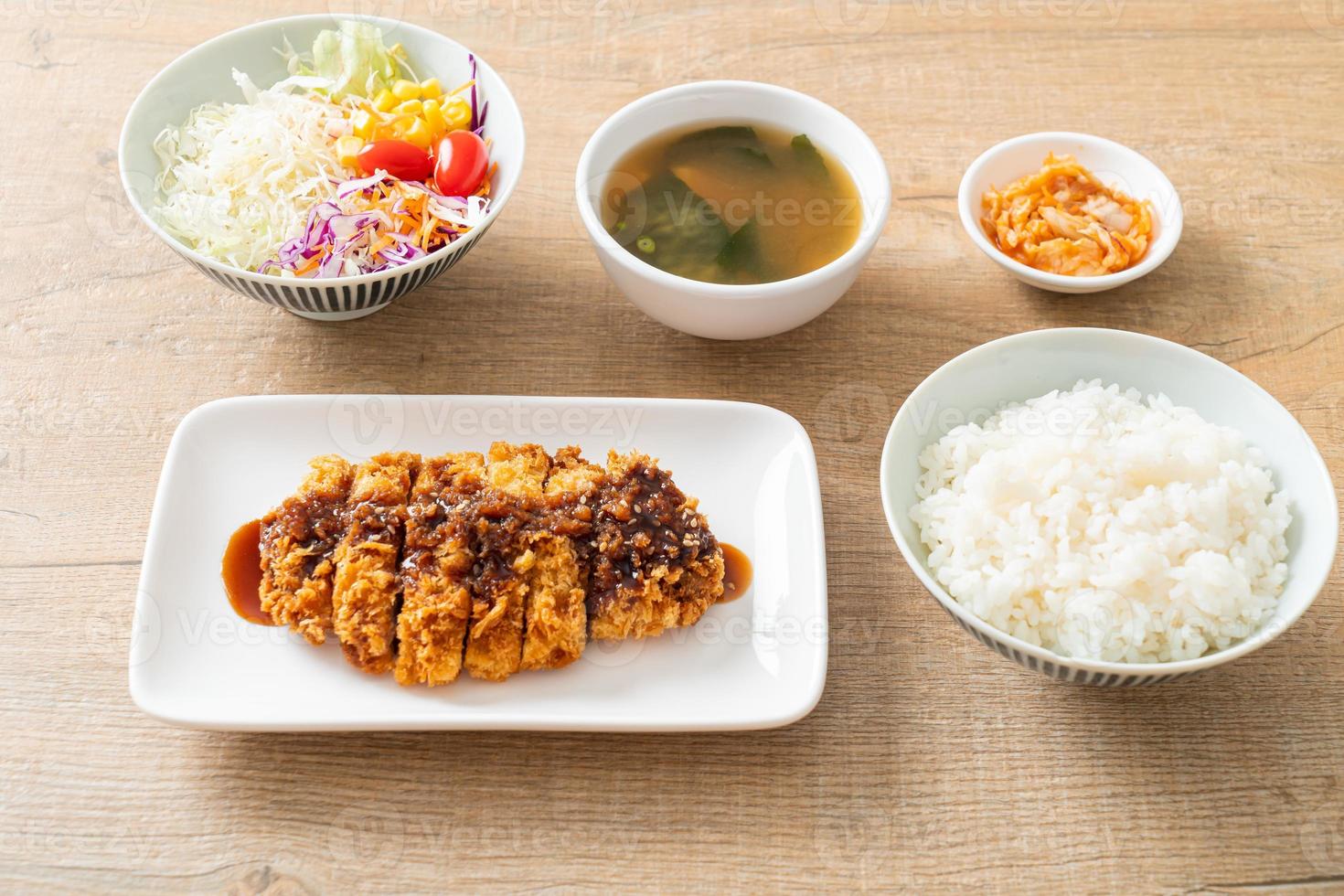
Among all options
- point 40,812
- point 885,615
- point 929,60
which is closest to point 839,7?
point 929,60

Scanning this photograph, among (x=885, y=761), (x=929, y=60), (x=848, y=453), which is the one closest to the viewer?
(x=885, y=761)

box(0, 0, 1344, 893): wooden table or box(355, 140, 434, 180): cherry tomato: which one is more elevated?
box(355, 140, 434, 180): cherry tomato

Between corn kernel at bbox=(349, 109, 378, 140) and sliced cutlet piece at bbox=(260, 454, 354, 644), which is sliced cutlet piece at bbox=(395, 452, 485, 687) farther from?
corn kernel at bbox=(349, 109, 378, 140)

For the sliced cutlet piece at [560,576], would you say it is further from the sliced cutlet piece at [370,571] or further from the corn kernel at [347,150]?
the corn kernel at [347,150]

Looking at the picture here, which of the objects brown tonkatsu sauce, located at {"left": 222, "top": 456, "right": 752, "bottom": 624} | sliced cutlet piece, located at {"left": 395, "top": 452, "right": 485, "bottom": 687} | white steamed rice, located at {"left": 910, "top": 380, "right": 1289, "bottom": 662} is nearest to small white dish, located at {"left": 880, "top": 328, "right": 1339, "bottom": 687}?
white steamed rice, located at {"left": 910, "top": 380, "right": 1289, "bottom": 662}

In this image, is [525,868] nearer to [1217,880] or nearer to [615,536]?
[615,536]
